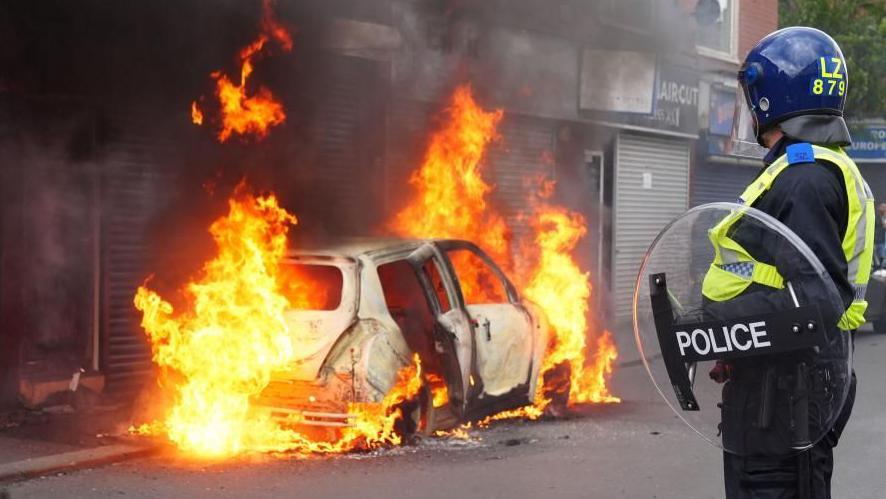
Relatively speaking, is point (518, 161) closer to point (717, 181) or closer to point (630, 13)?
point (630, 13)

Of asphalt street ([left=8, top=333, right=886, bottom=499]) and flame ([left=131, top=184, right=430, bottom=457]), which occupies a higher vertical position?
flame ([left=131, top=184, right=430, bottom=457])

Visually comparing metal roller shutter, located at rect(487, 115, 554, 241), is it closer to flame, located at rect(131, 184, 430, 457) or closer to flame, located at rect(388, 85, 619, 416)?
flame, located at rect(388, 85, 619, 416)

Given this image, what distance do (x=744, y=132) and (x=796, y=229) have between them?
743 millimetres

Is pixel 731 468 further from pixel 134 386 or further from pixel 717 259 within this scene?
pixel 134 386

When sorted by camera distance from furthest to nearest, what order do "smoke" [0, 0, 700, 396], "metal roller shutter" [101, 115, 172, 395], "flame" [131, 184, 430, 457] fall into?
"metal roller shutter" [101, 115, 172, 395] → "smoke" [0, 0, 700, 396] → "flame" [131, 184, 430, 457]

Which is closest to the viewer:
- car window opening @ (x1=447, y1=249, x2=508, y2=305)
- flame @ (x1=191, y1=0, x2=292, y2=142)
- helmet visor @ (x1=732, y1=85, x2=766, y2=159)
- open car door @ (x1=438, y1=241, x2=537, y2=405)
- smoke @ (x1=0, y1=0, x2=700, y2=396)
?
helmet visor @ (x1=732, y1=85, x2=766, y2=159)

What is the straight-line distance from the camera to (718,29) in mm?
20141

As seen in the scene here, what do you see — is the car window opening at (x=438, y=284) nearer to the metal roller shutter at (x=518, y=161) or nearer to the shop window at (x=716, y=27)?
the metal roller shutter at (x=518, y=161)

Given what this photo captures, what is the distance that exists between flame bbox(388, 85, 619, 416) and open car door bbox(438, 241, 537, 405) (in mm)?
19

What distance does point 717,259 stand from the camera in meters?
3.36

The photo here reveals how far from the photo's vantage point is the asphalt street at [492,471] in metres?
6.52

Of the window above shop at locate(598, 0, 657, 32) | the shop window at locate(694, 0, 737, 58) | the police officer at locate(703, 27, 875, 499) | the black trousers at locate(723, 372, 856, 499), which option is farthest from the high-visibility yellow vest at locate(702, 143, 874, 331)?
the shop window at locate(694, 0, 737, 58)

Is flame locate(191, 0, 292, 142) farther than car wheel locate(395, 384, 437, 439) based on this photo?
Yes

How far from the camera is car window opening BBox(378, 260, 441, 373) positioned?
7988 millimetres
